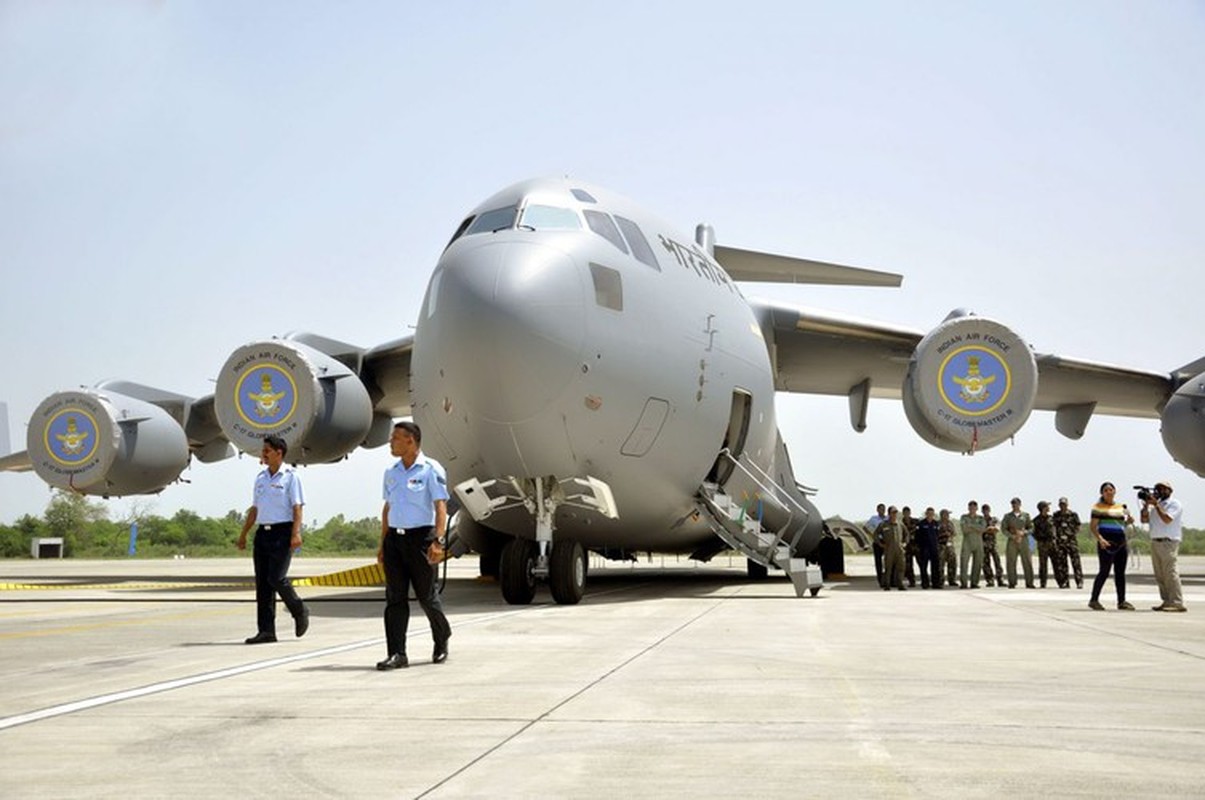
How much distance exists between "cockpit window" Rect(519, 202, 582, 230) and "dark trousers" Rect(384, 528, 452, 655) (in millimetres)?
5763

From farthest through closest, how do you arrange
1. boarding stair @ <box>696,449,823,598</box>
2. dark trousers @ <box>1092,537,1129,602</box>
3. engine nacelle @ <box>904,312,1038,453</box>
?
engine nacelle @ <box>904,312,1038,453</box>
boarding stair @ <box>696,449,823,598</box>
dark trousers @ <box>1092,537,1129,602</box>

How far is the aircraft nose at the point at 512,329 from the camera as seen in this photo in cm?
1174

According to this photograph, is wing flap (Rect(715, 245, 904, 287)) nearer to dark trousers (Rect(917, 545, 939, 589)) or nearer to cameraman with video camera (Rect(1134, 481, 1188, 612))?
dark trousers (Rect(917, 545, 939, 589))

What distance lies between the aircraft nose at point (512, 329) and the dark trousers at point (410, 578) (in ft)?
14.1

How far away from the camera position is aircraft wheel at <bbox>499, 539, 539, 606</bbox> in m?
13.0

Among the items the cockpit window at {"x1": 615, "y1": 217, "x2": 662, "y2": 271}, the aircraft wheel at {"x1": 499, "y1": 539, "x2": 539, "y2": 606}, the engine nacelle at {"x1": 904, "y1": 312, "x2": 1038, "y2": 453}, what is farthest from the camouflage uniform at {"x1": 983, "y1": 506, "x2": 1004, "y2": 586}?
the aircraft wheel at {"x1": 499, "y1": 539, "x2": 539, "y2": 606}

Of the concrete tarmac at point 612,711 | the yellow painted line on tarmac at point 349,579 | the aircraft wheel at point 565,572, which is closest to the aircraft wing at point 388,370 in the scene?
the yellow painted line on tarmac at point 349,579

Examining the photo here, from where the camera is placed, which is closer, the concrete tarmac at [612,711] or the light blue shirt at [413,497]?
the concrete tarmac at [612,711]

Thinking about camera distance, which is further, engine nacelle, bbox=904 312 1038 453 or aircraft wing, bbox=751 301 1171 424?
aircraft wing, bbox=751 301 1171 424

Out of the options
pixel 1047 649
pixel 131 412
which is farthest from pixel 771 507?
pixel 131 412

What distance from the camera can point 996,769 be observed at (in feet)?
13.1

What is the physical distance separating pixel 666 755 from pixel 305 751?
129 centimetres

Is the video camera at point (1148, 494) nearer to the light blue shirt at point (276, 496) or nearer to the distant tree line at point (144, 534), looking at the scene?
the light blue shirt at point (276, 496)

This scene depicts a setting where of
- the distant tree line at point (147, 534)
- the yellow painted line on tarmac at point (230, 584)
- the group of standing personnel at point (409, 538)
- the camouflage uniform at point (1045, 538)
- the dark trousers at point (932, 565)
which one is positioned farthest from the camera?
the distant tree line at point (147, 534)
